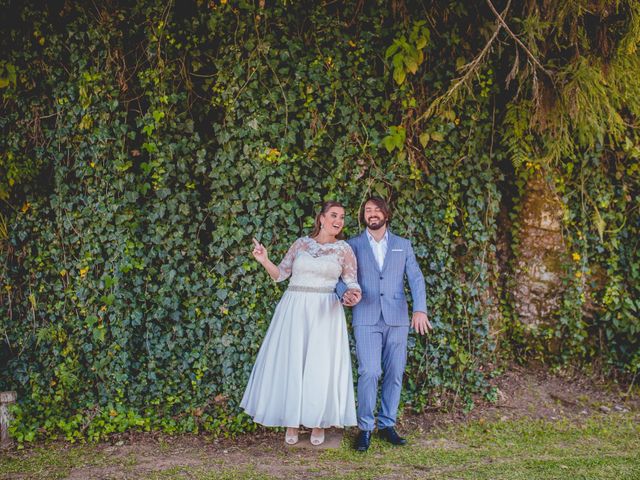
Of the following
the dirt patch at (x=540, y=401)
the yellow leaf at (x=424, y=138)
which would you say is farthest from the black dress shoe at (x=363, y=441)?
the yellow leaf at (x=424, y=138)

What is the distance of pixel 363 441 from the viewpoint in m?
4.64

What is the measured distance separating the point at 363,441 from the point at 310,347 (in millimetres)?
864

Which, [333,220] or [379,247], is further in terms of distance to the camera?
[379,247]

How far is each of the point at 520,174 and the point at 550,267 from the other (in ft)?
3.42

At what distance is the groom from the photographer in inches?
184

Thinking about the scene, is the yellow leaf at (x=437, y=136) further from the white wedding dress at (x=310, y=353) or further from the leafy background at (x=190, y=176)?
the white wedding dress at (x=310, y=353)

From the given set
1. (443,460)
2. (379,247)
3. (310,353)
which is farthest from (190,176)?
(443,460)

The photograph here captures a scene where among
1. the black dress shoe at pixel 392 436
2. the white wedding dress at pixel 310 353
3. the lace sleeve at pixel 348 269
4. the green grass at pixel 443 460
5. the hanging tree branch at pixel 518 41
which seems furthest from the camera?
the hanging tree branch at pixel 518 41


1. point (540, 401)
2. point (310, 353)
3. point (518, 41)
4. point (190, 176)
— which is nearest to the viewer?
point (310, 353)

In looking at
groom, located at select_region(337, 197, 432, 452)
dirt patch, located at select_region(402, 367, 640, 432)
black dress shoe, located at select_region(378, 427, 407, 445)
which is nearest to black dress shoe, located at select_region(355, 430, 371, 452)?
groom, located at select_region(337, 197, 432, 452)

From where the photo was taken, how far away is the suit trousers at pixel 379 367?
4.65 metres

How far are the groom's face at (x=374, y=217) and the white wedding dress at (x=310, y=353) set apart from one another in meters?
0.27

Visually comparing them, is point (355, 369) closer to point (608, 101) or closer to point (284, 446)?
point (284, 446)

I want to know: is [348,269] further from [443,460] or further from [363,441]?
[443,460]
